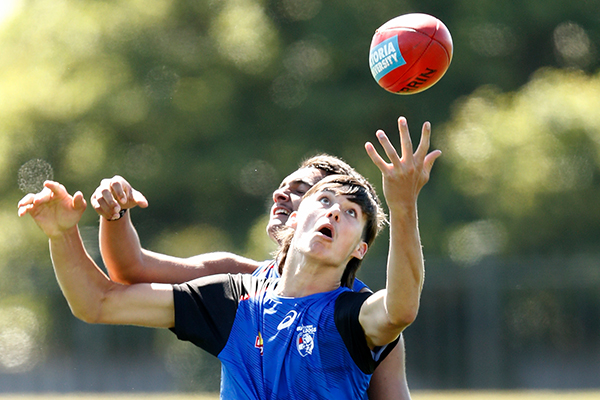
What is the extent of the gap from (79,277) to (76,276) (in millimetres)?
16

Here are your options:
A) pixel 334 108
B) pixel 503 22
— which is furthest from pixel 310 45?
pixel 503 22

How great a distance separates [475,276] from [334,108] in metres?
5.27

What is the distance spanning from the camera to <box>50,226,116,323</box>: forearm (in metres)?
4.18

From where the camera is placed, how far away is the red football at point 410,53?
15.9 ft

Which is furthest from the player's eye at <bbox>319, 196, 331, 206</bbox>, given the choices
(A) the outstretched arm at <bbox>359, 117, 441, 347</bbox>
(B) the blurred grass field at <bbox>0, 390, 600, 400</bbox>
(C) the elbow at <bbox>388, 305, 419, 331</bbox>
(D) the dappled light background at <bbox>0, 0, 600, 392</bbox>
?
(D) the dappled light background at <bbox>0, 0, 600, 392</bbox>

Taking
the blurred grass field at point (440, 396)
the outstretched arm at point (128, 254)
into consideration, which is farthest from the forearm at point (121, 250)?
the blurred grass field at point (440, 396)

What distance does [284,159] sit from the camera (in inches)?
758

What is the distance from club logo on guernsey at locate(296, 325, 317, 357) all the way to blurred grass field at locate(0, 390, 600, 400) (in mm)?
10573

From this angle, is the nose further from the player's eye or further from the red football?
the red football

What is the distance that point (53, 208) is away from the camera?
421cm

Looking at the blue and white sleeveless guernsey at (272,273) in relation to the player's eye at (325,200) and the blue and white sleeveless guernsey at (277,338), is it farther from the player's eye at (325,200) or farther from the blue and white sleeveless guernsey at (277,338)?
the player's eye at (325,200)

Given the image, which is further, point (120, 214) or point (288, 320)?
point (120, 214)

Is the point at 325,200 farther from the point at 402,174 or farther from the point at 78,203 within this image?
the point at 78,203

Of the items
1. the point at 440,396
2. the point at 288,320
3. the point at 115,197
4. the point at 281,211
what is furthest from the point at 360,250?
the point at 440,396
